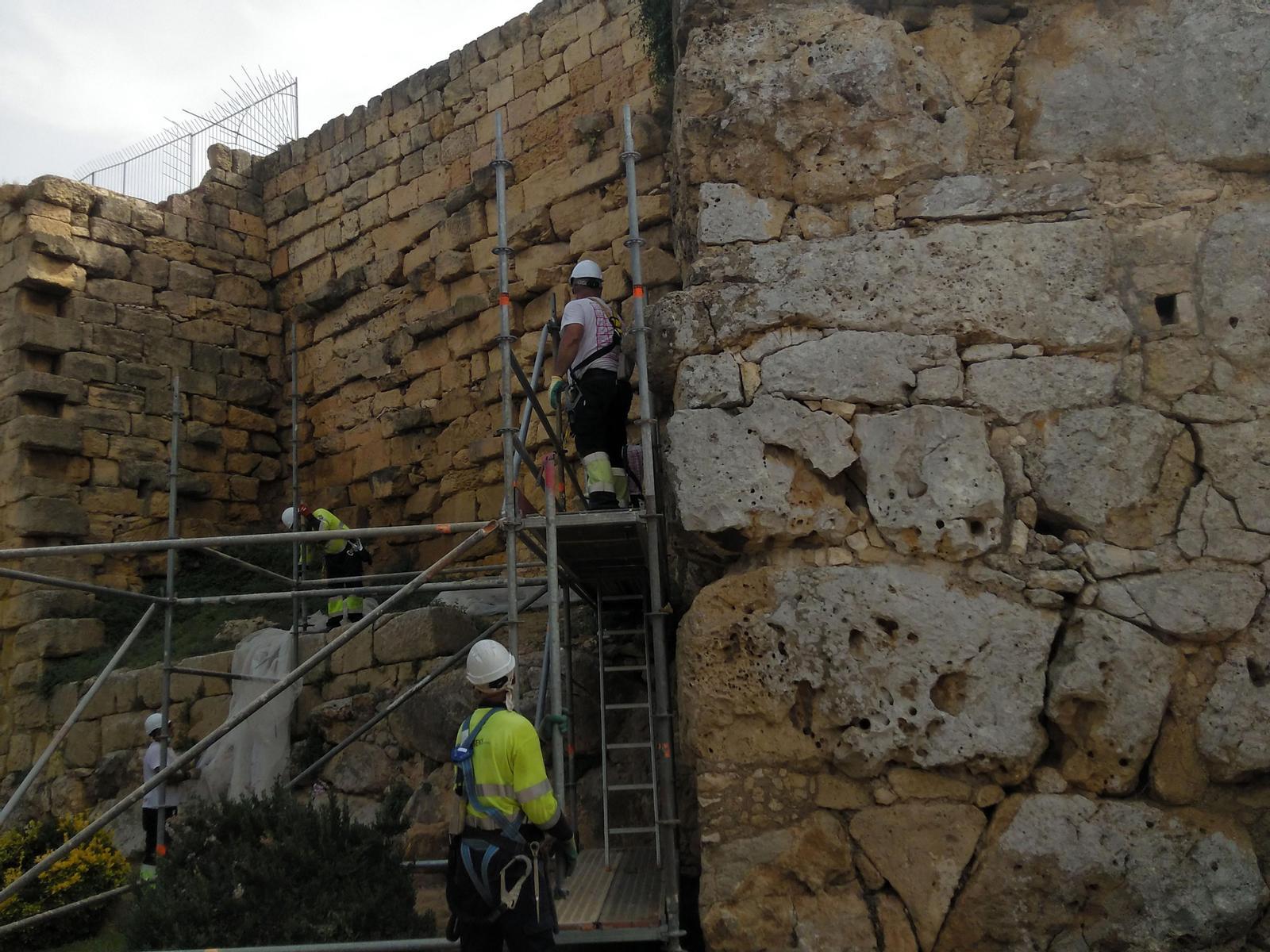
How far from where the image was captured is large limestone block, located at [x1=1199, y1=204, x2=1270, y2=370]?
425cm

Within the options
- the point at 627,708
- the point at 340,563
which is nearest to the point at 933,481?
the point at 627,708

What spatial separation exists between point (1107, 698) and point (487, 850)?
2087 mm

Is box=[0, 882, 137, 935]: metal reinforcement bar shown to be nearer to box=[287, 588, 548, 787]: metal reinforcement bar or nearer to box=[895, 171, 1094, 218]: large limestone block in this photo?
box=[287, 588, 548, 787]: metal reinforcement bar

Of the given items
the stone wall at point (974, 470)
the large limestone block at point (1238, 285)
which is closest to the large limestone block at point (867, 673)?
the stone wall at point (974, 470)

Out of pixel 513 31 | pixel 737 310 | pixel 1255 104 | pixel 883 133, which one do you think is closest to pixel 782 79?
pixel 883 133

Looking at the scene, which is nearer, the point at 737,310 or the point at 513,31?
the point at 737,310

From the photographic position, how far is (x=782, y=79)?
4754mm

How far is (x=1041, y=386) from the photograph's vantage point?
4281 mm

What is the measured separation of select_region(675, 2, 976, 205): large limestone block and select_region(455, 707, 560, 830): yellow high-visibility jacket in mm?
2310

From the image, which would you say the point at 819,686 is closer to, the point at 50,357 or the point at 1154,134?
the point at 1154,134

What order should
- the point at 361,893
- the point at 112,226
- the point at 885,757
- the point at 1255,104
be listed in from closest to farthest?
the point at 885,757
the point at 1255,104
the point at 361,893
the point at 112,226

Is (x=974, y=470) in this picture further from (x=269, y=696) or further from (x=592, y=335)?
(x=269, y=696)

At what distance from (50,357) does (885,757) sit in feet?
28.0

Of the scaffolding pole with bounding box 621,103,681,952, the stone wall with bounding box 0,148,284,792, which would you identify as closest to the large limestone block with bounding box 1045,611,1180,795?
the scaffolding pole with bounding box 621,103,681,952
